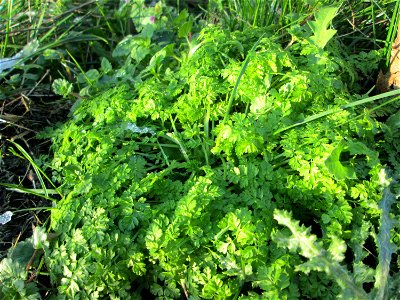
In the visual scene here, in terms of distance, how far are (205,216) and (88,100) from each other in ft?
3.37

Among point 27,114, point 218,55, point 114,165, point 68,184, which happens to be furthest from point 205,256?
point 27,114

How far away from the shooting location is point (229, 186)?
2.02 m

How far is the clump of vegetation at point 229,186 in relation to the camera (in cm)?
172

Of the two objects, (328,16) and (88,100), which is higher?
(328,16)

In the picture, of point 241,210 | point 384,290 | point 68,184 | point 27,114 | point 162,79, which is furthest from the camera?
point 27,114

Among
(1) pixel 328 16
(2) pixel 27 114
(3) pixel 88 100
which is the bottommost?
(2) pixel 27 114

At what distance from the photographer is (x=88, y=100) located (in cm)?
250

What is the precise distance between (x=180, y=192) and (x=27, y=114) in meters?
1.24

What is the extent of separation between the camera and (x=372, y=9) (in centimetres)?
254

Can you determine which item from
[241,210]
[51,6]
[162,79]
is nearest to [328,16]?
[162,79]

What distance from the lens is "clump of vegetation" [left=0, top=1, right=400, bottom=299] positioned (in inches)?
67.9

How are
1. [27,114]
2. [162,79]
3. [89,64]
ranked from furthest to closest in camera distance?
[89,64] < [27,114] < [162,79]

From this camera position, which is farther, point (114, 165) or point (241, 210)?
point (114, 165)

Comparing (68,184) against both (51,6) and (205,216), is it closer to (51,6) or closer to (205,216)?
(205,216)
